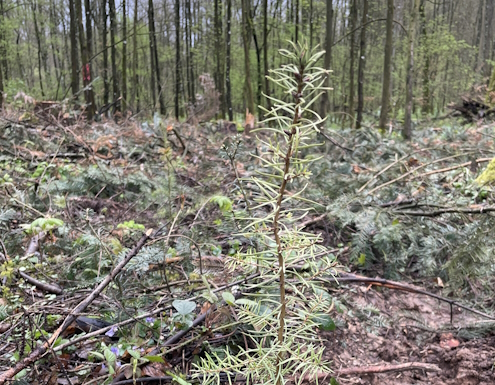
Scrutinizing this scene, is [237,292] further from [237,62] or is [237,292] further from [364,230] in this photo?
[237,62]

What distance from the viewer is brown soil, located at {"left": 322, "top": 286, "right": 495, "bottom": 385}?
4.88 feet

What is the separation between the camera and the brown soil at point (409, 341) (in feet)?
4.88

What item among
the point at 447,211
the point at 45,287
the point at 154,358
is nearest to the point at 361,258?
the point at 447,211

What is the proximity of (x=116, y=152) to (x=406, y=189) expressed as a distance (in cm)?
347

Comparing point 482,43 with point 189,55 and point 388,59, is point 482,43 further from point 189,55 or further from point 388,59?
point 388,59

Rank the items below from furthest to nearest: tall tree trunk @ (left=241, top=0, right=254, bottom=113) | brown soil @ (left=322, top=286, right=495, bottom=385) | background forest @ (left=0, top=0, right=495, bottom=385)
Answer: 1. tall tree trunk @ (left=241, top=0, right=254, bottom=113)
2. brown soil @ (left=322, top=286, right=495, bottom=385)
3. background forest @ (left=0, top=0, right=495, bottom=385)

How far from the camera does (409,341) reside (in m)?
1.81

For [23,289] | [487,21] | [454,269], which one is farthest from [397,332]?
[487,21]

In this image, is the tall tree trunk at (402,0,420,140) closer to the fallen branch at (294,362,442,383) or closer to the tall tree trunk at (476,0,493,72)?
the fallen branch at (294,362,442,383)

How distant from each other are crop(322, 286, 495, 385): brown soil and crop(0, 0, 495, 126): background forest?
8.56 metres

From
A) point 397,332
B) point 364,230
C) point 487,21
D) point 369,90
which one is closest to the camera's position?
point 397,332

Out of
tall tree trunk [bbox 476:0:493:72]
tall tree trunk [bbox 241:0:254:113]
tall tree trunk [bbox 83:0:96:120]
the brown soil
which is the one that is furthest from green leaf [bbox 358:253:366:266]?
tall tree trunk [bbox 476:0:493:72]

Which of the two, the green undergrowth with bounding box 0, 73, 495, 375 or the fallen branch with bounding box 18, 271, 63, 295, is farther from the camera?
the fallen branch with bounding box 18, 271, 63, 295

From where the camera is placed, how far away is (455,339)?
176 centimetres
